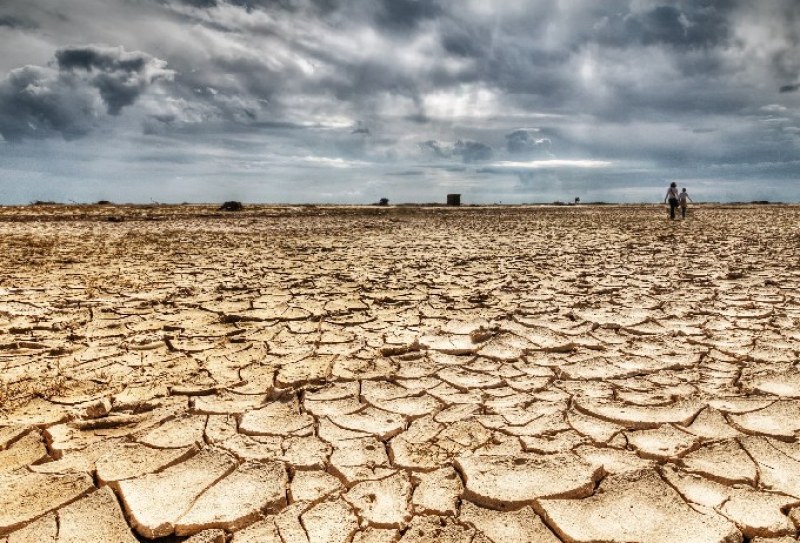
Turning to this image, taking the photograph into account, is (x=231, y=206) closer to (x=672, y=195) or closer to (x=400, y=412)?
(x=672, y=195)

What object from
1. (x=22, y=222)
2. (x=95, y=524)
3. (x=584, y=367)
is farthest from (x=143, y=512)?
(x=22, y=222)

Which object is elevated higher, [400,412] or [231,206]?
[231,206]

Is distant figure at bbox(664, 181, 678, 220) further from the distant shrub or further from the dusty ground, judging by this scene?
the distant shrub

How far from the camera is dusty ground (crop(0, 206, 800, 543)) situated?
1.47m

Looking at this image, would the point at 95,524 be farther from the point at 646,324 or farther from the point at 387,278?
the point at 387,278

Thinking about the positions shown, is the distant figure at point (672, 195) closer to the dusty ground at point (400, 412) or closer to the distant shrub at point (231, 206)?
the dusty ground at point (400, 412)

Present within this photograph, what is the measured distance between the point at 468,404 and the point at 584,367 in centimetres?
84

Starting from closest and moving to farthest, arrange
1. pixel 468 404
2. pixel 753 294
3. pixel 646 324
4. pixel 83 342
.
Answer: pixel 468 404, pixel 83 342, pixel 646 324, pixel 753 294

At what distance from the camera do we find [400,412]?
2170 mm

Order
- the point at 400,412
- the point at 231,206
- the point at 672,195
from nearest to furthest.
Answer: the point at 400,412, the point at 672,195, the point at 231,206

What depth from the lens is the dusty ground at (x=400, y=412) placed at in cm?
147

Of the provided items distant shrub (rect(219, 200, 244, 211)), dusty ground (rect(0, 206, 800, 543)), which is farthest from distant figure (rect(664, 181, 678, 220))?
distant shrub (rect(219, 200, 244, 211))

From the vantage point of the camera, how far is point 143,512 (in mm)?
1483

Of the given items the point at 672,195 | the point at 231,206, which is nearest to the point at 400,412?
the point at 672,195
